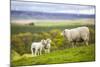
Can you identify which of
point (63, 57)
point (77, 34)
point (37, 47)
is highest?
point (77, 34)

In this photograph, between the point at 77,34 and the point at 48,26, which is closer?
the point at 48,26

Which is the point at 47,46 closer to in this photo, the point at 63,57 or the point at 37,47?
the point at 37,47

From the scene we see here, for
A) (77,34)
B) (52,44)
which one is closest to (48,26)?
(52,44)

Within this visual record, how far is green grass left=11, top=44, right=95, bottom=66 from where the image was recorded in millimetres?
2126

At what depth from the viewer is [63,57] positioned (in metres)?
2.28

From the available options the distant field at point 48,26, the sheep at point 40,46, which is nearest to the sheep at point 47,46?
the sheep at point 40,46

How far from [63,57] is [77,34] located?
329 millimetres

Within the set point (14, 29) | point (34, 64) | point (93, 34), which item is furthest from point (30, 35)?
point (93, 34)

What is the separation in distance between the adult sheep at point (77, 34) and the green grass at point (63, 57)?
93 mm

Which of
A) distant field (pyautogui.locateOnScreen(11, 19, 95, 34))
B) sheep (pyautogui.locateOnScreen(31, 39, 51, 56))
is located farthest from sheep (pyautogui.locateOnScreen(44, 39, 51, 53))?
distant field (pyautogui.locateOnScreen(11, 19, 95, 34))

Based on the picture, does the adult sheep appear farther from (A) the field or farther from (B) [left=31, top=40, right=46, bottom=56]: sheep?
(B) [left=31, top=40, right=46, bottom=56]: sheep
